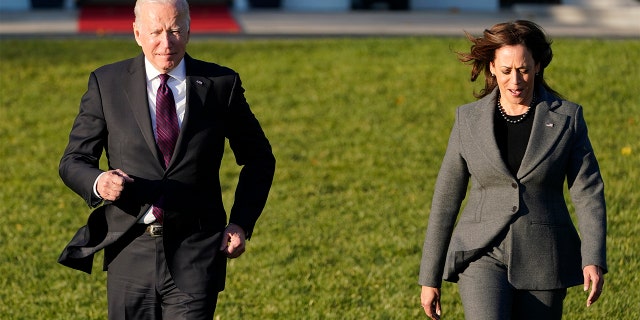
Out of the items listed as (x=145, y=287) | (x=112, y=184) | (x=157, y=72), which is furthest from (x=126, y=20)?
(x=112, y=184)

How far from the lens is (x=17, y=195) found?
12375mm

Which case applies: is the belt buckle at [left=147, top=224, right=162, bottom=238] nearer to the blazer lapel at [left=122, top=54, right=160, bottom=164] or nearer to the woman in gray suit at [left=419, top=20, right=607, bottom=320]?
the blazer lapel at [left=122, top=54, right=160, bottom=164]

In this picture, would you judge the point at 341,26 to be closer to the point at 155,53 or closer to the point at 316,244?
the point at 316,244

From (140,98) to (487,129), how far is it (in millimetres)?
1535

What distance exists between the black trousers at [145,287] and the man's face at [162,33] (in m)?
0.73

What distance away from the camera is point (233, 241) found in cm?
541

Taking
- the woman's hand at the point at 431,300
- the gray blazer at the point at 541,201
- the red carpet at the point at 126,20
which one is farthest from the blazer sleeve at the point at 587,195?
the red carpet at the point at 126,20

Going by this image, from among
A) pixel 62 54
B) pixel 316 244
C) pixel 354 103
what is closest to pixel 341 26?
pixel 62 54

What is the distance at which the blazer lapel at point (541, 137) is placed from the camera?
5.52 meters

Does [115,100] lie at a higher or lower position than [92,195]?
higher

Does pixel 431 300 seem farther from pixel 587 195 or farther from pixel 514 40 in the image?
pixel 514 40

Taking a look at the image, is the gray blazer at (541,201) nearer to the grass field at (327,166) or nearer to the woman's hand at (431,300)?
the woman's hand at (431,300)

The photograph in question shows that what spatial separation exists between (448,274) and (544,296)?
1.43 ft

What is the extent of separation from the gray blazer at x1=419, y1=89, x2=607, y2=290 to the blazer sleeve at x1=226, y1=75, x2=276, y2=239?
896 millimetres
